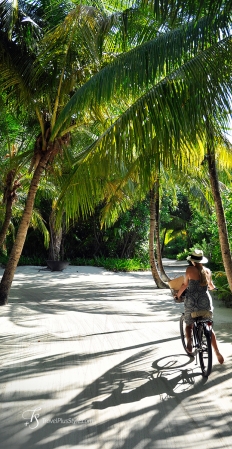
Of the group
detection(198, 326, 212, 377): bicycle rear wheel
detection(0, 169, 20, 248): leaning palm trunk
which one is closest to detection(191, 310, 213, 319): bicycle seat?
detection(198, 326, 212, 377): bicycle rear wheel

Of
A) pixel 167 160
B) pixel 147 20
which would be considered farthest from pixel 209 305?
pixel 147 20

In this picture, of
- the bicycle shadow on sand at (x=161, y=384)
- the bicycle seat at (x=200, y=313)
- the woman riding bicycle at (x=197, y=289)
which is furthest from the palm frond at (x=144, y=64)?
the bicycle shadow on sand at (x=161, y=384)

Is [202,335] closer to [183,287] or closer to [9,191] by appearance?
[183,287]

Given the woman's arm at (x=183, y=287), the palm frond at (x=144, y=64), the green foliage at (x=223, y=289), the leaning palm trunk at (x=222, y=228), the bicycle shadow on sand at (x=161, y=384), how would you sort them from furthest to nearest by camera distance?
the green foliage at (x=223, y=289), the leaning palm trunk at (x=222, y=228), the palm frond at (x=144, y=64), the woman's arm at (x=183, y=287), the bicycle shadow on sand at (x=161, y=384)

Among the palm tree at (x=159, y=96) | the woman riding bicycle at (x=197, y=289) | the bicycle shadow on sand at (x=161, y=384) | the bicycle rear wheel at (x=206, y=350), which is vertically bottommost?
the bicycle shadow on sand at (x=161, y=384)

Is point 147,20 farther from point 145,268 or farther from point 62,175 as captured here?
point 145,268

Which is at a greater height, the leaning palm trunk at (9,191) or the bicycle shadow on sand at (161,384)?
the leaning palm trunk at (9,191)

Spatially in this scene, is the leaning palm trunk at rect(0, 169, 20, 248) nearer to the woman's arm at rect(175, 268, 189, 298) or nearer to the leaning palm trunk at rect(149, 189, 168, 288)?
the leaning palm trunk at rect(149, 189, 168, 288)

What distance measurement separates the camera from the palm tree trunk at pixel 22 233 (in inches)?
472

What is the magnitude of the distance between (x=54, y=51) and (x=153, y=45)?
4219mm

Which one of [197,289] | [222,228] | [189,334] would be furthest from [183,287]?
[222,228]

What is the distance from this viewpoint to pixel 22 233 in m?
12.0

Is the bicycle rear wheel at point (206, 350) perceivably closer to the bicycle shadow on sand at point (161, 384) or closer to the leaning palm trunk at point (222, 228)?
the bicycle shadow on sand at point (161, 384)

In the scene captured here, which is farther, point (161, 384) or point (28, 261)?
point (28, 261)
